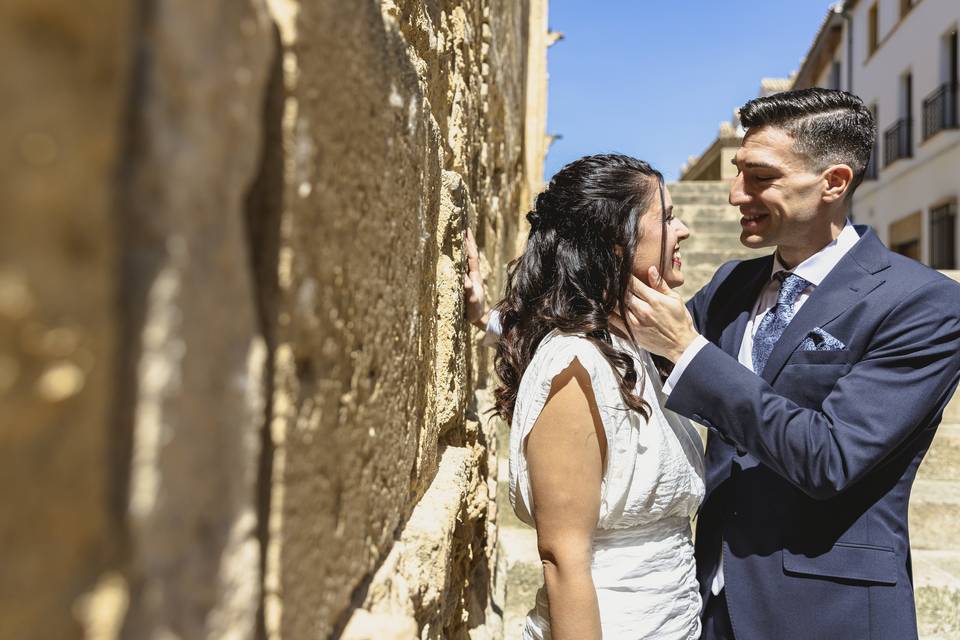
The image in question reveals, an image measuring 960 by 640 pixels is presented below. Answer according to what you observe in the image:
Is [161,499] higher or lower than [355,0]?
lower

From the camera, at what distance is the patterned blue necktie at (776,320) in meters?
1.83

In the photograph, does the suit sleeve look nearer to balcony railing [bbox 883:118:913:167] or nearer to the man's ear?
the man's ear

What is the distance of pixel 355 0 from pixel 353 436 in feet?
1.35

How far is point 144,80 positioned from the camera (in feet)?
1.24

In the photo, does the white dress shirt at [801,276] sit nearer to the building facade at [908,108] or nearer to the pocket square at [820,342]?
the pocket square at [820,342]

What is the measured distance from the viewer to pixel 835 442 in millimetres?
1488

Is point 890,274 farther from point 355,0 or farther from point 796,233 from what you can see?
point 355,0

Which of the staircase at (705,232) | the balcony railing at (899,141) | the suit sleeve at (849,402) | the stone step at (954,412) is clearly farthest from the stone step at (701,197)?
the balcony railing at (899,141)

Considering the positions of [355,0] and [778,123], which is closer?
[355,0]

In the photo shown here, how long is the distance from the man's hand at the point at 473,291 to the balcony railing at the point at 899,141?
1554cm

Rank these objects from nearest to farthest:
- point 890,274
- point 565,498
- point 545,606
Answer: point 565,498
point 545,606
point 890,274

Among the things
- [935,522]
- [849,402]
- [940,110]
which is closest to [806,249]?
[849,402]

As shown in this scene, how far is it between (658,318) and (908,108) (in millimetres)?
16902

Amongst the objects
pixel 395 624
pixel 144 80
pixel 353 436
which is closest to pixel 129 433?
pixel 144 80
